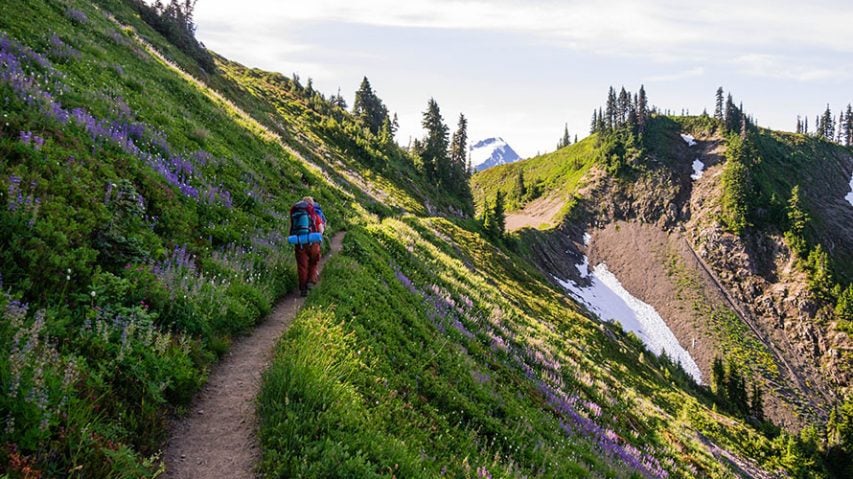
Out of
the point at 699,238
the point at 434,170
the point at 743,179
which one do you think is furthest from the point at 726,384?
the point at 743,179

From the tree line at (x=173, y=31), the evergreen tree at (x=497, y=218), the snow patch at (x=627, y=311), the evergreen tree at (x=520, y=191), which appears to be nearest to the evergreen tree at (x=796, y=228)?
the snow patch at (x=627, y=311)

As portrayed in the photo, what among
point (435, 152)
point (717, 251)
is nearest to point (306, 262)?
point (435, 152)

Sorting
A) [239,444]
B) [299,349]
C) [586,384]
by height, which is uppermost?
[299,349]

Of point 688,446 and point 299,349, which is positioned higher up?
point 299,349

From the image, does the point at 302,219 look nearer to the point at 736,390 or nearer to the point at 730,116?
the point at 736,390

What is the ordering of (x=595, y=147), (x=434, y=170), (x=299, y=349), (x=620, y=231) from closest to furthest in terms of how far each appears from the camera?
(x=299, y=349)
(x=434, y=170)
(x=620, y=231)
(x=595, y=147)

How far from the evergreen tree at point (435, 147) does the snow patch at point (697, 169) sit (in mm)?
90947

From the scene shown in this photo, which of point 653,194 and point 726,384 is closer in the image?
point 726,384

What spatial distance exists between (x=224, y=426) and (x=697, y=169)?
160m

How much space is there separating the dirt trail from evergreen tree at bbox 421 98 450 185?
82.8 m

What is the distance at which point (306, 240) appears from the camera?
1043 cm

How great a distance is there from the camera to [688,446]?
18562 millimetres

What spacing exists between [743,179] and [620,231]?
3469 cm

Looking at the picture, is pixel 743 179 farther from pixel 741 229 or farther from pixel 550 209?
pixel 550 209
